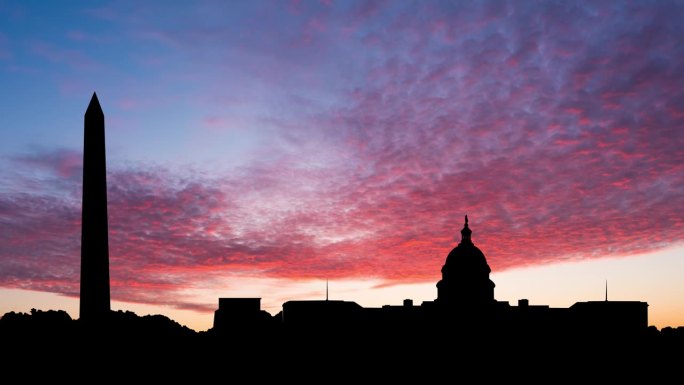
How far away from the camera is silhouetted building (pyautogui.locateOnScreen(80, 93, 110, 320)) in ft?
86.3

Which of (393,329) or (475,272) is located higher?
(475,272)

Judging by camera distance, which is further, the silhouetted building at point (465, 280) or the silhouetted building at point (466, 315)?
the silhouetted building at point (465, 280)

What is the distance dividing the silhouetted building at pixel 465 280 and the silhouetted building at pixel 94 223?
169ft

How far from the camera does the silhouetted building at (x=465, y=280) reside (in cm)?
7394

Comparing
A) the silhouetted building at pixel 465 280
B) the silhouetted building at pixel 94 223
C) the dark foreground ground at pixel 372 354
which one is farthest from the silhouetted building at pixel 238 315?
the silhouetted building at pixel 94 223

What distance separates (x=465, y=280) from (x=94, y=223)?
52.7 m

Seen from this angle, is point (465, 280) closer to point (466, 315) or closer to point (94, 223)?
point (466, 315)

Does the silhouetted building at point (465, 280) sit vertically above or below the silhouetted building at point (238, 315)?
above

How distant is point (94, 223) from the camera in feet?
87.4

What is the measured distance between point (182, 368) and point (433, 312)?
25.2 m

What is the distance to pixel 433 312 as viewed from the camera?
74875 mm

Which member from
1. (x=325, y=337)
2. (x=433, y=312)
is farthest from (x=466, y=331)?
(x=325, y=337)

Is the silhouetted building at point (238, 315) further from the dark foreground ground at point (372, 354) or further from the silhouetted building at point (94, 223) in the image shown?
the silhouetted building at point (94, 223)

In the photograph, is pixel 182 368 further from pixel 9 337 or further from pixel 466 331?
pixel 466 331
